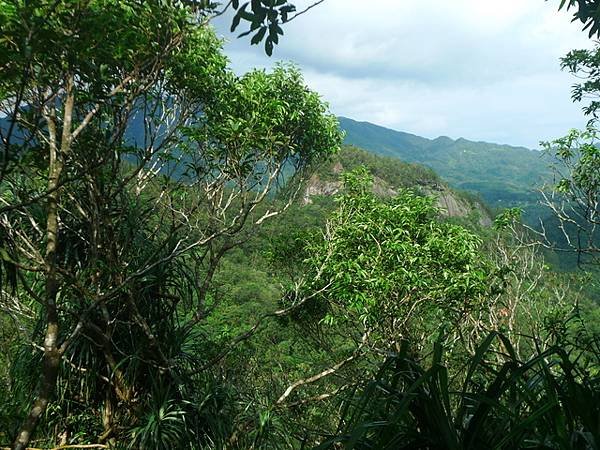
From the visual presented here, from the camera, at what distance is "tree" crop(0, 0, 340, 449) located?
2848 millimetres

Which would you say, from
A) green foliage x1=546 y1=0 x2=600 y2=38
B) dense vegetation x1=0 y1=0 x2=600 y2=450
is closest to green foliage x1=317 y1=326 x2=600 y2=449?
dense vegetation x1=0 y1=0 x2=600 y2=450

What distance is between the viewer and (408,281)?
6324 mm

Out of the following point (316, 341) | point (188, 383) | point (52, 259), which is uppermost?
point (52, 259)

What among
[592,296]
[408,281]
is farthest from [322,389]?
[592,296]

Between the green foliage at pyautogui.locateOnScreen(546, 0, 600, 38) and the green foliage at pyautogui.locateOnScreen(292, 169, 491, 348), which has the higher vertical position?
the green foliage at pyautogui.locateOnScreen(546, 0, 600, 38)

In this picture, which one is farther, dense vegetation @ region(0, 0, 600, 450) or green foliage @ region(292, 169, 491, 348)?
green foliage @ region(292, 169, 491, 348)

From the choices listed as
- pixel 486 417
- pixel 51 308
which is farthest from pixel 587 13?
pixel 51 308

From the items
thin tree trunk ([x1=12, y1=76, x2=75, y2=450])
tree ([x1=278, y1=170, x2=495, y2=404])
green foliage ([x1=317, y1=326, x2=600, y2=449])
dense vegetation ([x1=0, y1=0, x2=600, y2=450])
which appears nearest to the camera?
green foliage ([x1=317, y1=326, x2=600, y2=449])

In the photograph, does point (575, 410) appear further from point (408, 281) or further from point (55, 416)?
point (408, 281)

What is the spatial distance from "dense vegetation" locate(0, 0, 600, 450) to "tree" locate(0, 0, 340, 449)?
24 millimetres

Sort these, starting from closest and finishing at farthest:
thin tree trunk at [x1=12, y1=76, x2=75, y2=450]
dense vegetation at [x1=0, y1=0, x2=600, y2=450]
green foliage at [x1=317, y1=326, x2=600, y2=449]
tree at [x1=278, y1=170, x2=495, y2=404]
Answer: green foliage at [x1=317, y1=326, x2=600, y2=449] < dense vegetation at [x1=0, y1=0, x2=600, y2=450] < thin tree trunk at [x1=12, y1=76, x2=75, y2=450] < tree at [x1=278, y1=170, x2=495, y2=404]

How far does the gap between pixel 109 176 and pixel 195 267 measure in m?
1.78

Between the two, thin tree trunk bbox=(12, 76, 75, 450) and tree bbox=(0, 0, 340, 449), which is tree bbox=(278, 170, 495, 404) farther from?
thin tree trunk bbox=(12, 76, 75, 450)

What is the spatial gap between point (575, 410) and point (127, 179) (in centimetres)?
331
